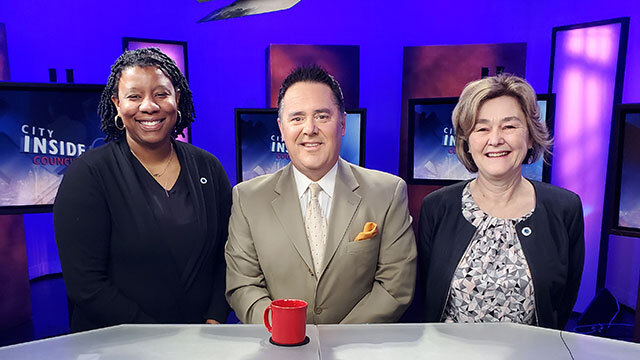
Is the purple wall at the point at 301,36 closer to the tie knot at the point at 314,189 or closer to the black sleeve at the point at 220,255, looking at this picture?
the black sleeve at the point at 220,255

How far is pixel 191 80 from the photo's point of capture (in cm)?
474

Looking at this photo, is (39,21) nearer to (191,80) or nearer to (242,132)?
(191,80)

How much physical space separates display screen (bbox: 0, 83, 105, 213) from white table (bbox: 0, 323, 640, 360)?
1.64 m

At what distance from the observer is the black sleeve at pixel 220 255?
207 centimetres

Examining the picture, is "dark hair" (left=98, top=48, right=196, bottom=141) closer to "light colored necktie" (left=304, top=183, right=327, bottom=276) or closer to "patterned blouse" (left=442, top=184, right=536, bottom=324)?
"light colored necktie" (left=304, top=183, right=327, bottom=276)

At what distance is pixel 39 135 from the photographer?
2.57 metres

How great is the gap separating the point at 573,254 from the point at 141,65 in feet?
6.55

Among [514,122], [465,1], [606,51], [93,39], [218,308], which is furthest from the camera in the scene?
[465,1]

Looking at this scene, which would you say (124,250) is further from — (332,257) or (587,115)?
(587,115)

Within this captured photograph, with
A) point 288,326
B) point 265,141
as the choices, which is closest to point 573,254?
point 288,326

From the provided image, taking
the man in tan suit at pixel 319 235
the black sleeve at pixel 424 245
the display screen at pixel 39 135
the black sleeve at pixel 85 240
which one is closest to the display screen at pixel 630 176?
the black sleeve at pixel 424 245

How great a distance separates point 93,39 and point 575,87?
176 inches

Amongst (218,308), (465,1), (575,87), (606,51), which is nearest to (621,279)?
(575,87)

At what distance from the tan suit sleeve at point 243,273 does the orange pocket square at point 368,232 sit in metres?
0.43
